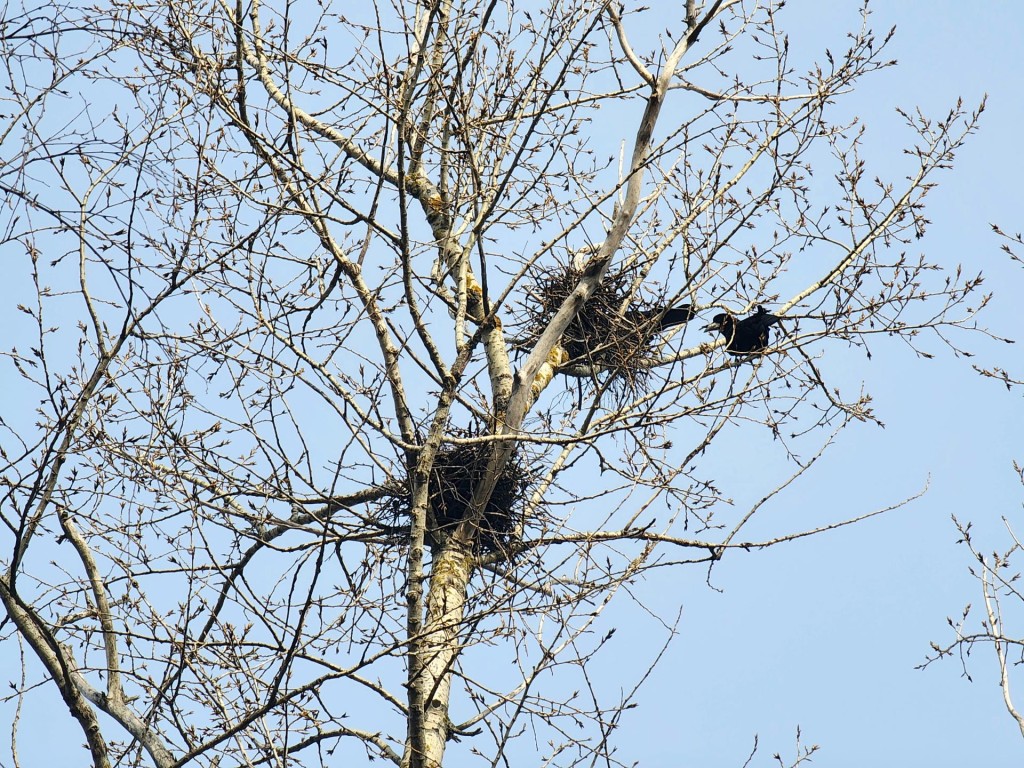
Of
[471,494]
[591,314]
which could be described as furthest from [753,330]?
[471,494]

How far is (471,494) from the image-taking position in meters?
6.88

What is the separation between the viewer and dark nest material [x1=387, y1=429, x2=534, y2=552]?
268 inches

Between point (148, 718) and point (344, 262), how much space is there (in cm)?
238

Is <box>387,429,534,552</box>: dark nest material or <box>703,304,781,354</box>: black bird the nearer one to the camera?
<box>387,429,534,552</box>: dark nest material

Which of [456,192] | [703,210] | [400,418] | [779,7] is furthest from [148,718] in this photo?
[779,7]

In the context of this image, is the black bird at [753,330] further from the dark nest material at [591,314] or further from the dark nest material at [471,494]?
the dark nest material at [471,494]

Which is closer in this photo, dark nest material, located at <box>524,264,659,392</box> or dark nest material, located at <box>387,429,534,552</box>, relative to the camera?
dark nest material, located at <box>387,429,534,552</box>

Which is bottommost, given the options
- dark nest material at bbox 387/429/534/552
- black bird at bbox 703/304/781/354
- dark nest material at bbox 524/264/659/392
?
dark nest material at bbox 387/429/534/552

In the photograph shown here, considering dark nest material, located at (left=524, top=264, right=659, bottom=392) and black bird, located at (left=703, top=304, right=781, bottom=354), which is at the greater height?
dark nest material, located at (left=524, top=264, right=659, bottom=392)

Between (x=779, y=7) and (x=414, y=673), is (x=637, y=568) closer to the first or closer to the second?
(x=414, y=673)

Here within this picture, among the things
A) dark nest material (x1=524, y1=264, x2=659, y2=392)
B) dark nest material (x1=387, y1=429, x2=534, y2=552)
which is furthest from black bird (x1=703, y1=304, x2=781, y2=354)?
dark nest material (x1=387, y1=429, x2=534, y2=552)

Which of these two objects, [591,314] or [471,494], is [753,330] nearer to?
[591,314]

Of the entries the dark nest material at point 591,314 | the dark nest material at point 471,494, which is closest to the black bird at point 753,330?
the dark nest material at point 591,314

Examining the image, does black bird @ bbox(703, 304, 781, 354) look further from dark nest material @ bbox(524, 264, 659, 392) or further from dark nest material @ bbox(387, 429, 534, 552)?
dark nest material @ bbox(387, 429, 534, 552)
